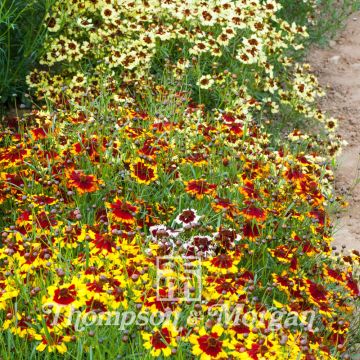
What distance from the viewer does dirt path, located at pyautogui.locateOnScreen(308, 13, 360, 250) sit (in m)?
4.86

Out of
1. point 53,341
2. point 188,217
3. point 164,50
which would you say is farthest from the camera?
point 164,50

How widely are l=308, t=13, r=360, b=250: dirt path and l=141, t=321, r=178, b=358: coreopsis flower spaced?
93.7 inches

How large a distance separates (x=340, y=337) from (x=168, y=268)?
2.96ft

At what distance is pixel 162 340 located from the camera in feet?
7.64

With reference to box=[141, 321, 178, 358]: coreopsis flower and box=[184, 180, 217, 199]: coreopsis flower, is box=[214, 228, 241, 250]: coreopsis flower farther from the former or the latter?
box=[141, 321, 178, 358]: coreopsis flower

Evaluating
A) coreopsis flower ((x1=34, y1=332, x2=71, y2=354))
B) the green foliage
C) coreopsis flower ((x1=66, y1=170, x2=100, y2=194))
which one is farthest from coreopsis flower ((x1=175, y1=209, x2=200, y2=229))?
the green foliage

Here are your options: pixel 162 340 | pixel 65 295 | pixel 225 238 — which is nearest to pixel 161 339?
pixel 162 340

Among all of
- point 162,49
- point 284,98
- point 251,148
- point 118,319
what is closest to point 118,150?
point 251,148

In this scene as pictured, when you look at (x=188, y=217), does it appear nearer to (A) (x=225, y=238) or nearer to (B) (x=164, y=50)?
(A) (x=225, y=238)

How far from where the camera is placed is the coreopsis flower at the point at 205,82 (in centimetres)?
486

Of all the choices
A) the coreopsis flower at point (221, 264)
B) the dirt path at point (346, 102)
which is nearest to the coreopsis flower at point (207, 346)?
the coreopsis flower at point (221, 264)

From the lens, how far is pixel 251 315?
2668 mm

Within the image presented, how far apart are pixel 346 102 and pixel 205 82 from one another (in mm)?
1935

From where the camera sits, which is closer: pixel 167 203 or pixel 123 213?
pixel 123 213
